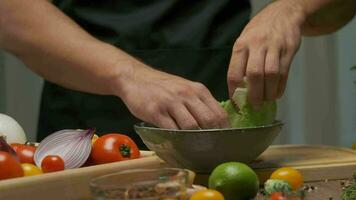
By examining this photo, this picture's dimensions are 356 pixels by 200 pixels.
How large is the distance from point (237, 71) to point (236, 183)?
0.34 metres

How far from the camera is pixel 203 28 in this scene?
157 cm

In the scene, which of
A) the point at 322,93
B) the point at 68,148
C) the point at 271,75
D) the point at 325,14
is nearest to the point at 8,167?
the point at 68,148

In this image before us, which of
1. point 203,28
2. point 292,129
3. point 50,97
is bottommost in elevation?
point 292,129

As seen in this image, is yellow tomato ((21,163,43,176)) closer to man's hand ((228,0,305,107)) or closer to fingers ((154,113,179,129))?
fingers ((154,113,179,129))

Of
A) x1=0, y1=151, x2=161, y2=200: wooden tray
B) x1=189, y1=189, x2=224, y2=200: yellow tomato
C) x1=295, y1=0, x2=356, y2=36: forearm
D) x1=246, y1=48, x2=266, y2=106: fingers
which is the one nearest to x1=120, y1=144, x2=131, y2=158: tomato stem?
x1=0, y1=151, x2=161, y2=200: wooden tray

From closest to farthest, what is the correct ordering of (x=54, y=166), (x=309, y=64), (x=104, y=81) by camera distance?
(x=54, y=166), (x=104, y=81), (x=309, y=64)

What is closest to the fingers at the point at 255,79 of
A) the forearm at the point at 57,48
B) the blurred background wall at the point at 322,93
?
the forearm at the point at 57,48

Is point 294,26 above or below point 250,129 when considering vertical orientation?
above

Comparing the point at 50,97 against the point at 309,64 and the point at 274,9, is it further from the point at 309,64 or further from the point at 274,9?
the point at 309,64

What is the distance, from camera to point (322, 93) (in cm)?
237


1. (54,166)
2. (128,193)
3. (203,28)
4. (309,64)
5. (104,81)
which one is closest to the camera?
(128,193)

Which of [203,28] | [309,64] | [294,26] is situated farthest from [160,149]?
[309,64]

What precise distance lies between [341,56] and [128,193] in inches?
71.1

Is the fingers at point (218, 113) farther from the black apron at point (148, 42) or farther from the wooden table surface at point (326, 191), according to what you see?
the black apron at point (148, 42)
